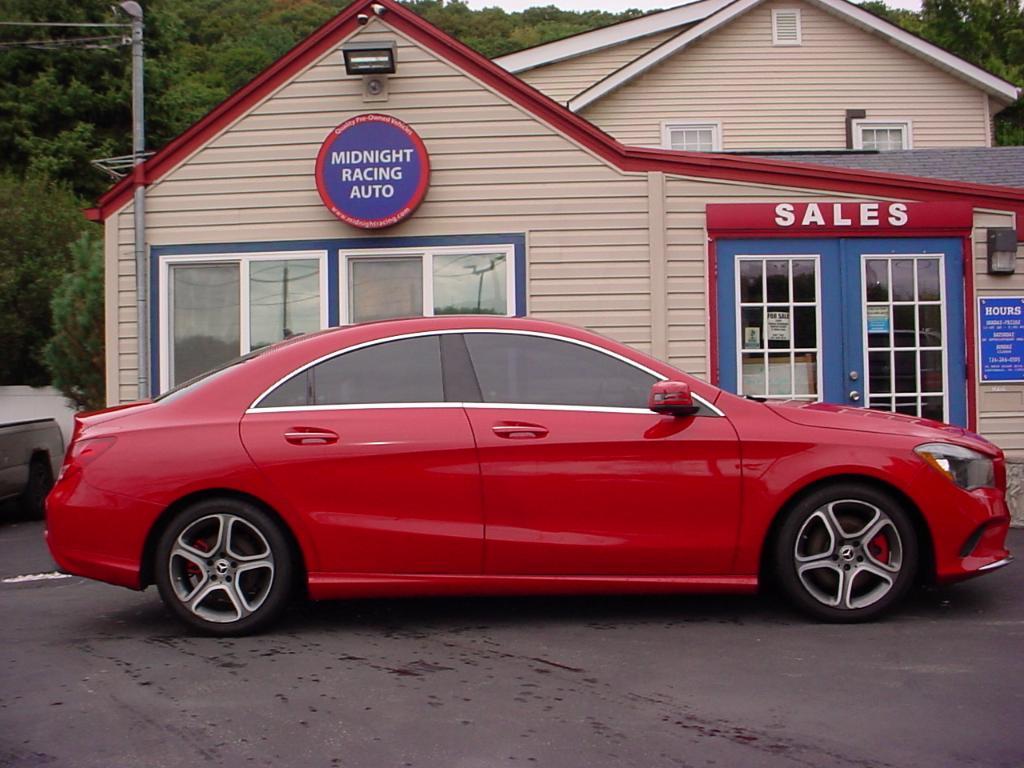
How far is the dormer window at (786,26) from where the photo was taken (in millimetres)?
18969

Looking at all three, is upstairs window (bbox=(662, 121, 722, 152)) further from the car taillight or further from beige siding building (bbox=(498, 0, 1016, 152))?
the car taillight

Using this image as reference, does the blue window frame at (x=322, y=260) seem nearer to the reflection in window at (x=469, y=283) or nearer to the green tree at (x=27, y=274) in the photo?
the reflection in window at (x=469, y=283)

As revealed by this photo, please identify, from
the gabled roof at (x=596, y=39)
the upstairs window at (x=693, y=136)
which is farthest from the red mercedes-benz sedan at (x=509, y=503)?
the gabled roof at (x=596, y=39)

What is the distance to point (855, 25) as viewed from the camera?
19.0 m

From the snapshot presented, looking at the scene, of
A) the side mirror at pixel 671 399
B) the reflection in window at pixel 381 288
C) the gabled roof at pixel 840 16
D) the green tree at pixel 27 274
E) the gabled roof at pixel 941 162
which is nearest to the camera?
the side mirror at pixel 671 399

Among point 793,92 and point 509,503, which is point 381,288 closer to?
point 509,503

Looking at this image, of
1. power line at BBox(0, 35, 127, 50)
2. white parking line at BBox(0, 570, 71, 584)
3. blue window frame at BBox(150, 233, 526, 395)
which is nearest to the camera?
white parking line at BBox(0, 570, 71, 584)

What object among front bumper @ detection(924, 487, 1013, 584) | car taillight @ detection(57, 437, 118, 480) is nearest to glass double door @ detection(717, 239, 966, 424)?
front bumper @ detection(924, 487, 1013, 584)

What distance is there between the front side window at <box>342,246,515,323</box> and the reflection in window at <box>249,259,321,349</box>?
1.11 ft

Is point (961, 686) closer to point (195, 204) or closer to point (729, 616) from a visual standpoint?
point (729, 616)

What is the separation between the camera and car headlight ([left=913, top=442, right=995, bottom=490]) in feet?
19.1

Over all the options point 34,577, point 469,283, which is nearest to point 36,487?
point 34,577

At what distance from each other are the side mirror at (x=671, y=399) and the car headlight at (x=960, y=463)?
1.16 metres

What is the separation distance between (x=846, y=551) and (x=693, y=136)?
1402 cm
